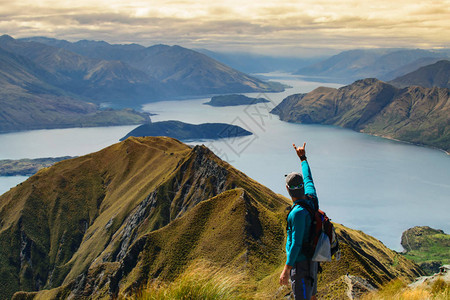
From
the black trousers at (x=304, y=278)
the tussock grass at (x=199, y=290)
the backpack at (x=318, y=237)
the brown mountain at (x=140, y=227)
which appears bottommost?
the brown mountain at (x=140, y=227)

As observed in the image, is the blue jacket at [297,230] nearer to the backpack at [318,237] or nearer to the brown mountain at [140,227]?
the backpack at [318,237]

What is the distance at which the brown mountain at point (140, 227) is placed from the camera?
233 ft

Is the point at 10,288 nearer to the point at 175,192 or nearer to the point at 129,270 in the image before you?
the point at 175,192

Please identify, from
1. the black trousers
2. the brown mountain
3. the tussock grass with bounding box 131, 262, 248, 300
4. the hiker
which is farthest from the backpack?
the brown mountain

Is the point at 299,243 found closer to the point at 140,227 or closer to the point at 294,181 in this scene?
the point at 294,181

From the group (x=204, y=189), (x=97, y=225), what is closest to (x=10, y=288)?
(x=97, y=225)

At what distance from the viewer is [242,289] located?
16625 mm

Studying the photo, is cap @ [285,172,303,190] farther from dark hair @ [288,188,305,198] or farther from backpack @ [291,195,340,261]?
backpack @ [291,195,340,261]

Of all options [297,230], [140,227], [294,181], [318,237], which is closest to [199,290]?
[297,230]

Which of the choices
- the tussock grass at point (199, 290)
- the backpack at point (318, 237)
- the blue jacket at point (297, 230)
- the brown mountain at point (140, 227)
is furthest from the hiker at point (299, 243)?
the brown mountain at point (140, 227)

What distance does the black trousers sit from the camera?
47.1 feet

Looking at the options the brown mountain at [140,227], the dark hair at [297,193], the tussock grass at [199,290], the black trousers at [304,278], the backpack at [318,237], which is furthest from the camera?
the brown mountain at [140,227]

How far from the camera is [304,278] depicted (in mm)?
14430

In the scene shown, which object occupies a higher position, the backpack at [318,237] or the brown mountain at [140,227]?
the backpack at [318,237]
